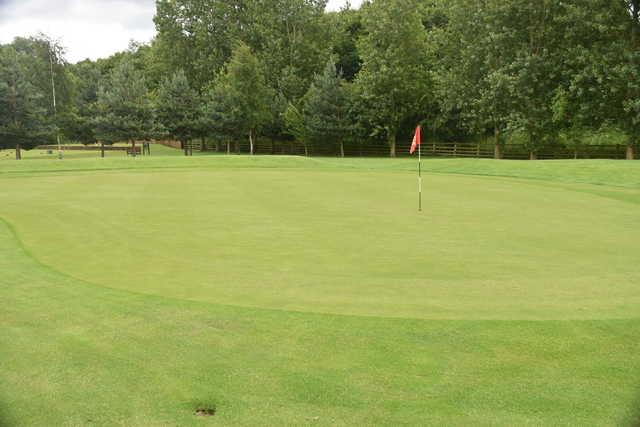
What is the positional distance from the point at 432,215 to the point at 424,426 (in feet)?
34.0

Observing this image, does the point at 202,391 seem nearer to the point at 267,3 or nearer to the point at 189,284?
the point at 189,284

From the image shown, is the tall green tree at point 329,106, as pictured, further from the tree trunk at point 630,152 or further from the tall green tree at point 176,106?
the tree trunk at point 630,152

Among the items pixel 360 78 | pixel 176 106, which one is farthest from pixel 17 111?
pixel 360 78

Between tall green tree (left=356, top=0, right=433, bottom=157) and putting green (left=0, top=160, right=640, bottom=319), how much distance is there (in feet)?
Answer: 139

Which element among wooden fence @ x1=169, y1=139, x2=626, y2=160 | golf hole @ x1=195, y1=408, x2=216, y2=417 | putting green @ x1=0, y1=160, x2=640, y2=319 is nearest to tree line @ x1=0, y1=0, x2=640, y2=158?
wooden fence @ x1=169, y1=139, x2=626, y2=160

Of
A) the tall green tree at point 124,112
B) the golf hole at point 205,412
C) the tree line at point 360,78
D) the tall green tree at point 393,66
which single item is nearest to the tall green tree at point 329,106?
the tree line at point 360,78

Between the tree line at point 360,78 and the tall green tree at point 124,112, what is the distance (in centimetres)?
15

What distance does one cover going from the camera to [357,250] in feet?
31.8

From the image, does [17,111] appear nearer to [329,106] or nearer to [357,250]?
[329,106]

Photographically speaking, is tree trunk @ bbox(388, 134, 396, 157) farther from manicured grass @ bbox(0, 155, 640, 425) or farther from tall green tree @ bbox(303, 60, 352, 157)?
manicured grass @ bbox(0, 155, 640, 425)

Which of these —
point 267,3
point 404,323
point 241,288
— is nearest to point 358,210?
point 241,288

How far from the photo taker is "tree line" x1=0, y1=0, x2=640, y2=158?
151 ft

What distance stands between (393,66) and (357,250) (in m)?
51.6

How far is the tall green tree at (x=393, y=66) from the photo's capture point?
57750 mm
